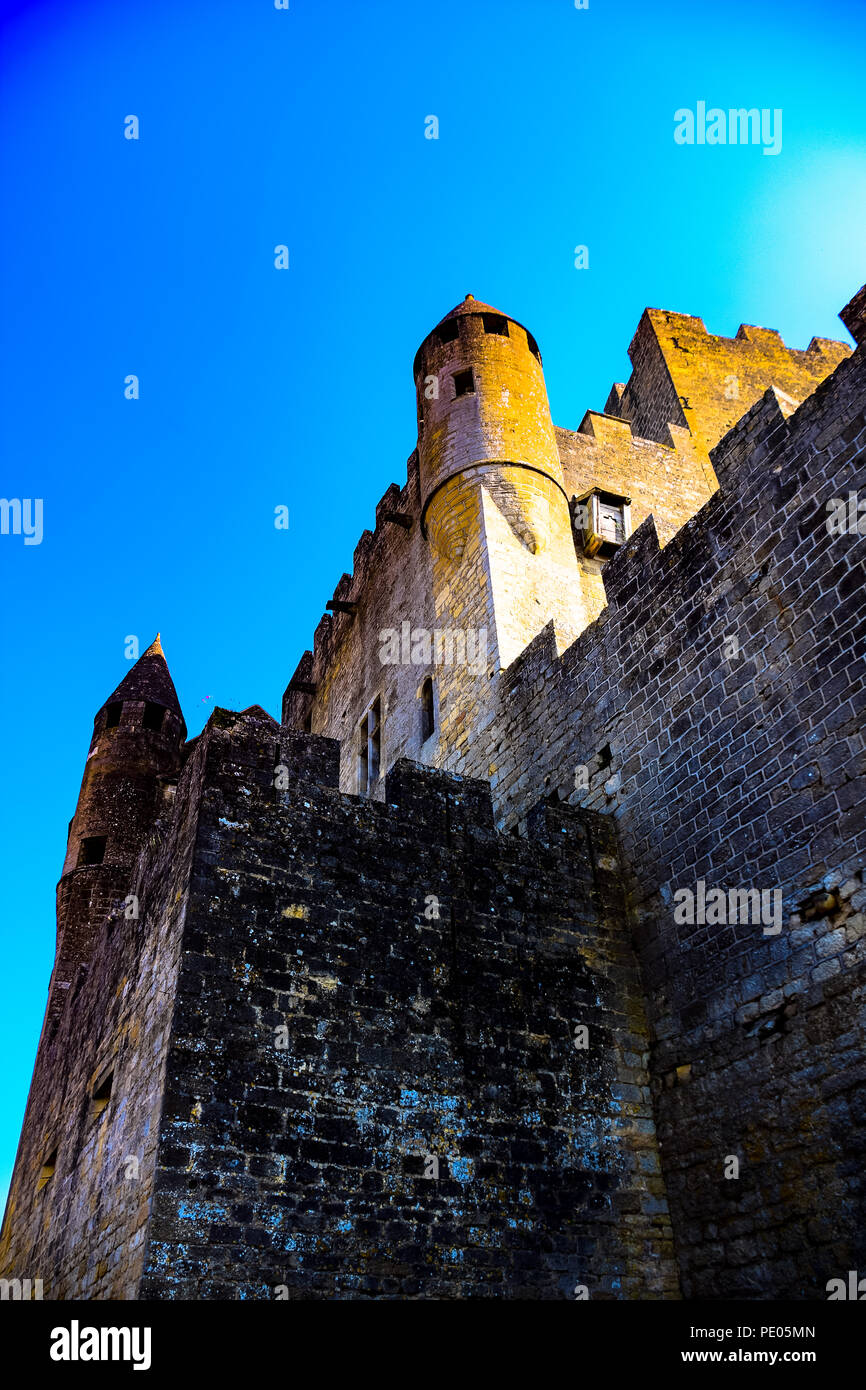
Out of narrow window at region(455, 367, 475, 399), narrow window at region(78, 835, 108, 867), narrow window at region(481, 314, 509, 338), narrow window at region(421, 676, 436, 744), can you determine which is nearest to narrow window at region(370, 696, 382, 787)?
narrow window at region(421, 676, 436, 744)

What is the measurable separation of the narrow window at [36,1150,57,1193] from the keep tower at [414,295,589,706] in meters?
6.58

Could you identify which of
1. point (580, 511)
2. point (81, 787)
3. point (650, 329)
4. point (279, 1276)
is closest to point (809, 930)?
point (279, 1276)

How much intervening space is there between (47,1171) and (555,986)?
6.00 meters

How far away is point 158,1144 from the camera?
5.32m

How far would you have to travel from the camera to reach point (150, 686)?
59.1ft

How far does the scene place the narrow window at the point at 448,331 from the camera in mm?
14922

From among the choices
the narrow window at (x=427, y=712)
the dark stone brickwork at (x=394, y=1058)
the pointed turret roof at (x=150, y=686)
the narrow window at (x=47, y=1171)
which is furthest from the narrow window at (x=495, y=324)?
the narrow window at (x=47, y=1171)

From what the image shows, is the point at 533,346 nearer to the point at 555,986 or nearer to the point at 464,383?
the point at 464,383

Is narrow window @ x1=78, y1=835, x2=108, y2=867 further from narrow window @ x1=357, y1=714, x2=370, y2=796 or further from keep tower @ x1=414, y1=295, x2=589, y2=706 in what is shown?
keep tower @ x1=414, y1=295, x2=589, y2=706

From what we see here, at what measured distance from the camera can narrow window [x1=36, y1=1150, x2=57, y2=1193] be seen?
964cm

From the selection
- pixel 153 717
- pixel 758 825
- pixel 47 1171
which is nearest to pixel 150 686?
pixel 153 717
